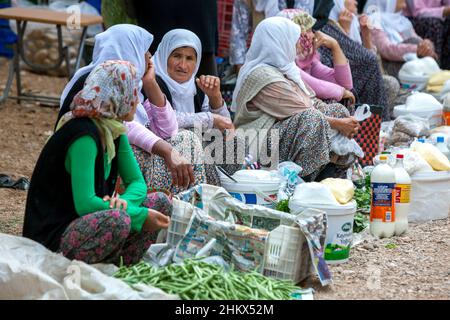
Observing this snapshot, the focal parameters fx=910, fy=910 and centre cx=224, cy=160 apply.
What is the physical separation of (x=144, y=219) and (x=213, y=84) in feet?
5.20

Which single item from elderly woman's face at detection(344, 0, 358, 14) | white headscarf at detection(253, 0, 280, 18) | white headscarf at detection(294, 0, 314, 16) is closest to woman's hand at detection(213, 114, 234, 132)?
white headscarf at detection(253, 0, 280, 18)

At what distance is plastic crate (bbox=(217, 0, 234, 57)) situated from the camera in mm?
8109

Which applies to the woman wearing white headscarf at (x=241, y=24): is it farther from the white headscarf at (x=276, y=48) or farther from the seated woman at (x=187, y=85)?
the seated woman at (x=187, y=85)

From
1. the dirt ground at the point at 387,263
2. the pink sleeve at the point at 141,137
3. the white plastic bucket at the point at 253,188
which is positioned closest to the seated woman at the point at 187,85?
the white plastic bucket at the point at 253,188

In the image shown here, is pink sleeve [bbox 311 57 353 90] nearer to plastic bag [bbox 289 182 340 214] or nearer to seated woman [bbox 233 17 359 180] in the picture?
seated woman [bbox 233 17 359 180]

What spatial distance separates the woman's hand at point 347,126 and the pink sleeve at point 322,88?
1.47 feet

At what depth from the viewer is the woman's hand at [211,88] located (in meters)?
5.40

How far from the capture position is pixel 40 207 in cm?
399

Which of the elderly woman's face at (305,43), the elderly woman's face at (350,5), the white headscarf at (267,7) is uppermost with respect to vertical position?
the white headscarf at (267,7)

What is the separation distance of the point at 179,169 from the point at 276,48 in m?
1.50

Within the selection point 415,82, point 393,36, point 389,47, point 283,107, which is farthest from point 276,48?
point 393,36

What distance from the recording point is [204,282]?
3.80 metres

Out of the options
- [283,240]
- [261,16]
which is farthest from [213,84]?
[261,16]

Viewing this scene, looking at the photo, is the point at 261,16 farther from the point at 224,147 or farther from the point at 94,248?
the point at 94,248
